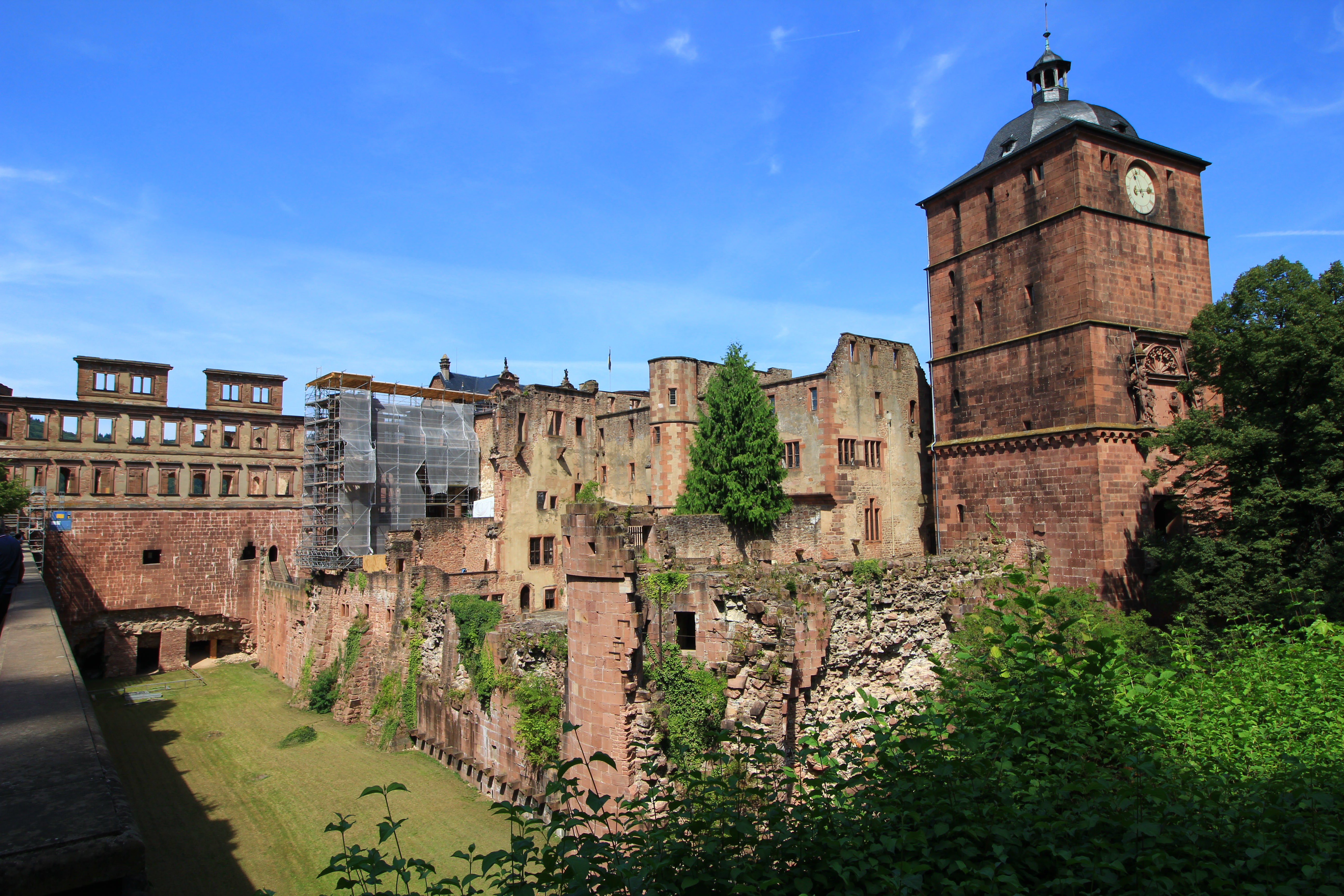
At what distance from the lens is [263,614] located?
124 feet

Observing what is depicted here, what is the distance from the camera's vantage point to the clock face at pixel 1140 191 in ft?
83.7

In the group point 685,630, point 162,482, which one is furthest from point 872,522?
point 162,482

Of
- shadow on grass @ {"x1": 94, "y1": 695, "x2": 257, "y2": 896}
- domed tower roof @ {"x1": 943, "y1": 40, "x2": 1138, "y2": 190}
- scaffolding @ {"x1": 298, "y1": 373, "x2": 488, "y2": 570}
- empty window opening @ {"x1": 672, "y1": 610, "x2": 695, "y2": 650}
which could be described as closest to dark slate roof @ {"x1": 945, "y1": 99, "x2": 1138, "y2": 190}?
domed tower roof @ {"x1": 943, "y1": 40, "x2": 1138, "y2": 190}

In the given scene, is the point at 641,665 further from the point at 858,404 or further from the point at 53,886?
the point at 858,404

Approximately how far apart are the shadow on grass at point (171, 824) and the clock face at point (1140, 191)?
3142 centimetres

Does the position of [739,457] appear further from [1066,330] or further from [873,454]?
[1066,330]

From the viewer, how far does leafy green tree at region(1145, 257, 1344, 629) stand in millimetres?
17156

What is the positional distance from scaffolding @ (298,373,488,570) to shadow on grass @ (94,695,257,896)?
31.8ft

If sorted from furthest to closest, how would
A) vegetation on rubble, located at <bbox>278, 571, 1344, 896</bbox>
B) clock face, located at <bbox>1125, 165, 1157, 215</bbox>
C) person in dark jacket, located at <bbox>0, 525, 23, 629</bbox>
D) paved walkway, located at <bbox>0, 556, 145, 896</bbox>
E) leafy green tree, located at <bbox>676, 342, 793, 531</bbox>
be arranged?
1. leafy green tree, located at <bbox>676, 342, 793, 531</bbox>
2. clock face, located at <bbox>1125, 165, 1157, 215</bbox>
3. person in dark jacket, located at <bbox>0, 525, 23, 629</bbox>
4. vegetation on rubble, located at <bbox>278, 571, 1344, 896</bbox>
5. paved walkway, located at <bbox>0, 556, 145, 896</bbox>

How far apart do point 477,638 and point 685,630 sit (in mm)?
8484

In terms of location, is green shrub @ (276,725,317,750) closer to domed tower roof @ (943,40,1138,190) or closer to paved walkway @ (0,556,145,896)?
paved walkway @ (0,556,145,896)

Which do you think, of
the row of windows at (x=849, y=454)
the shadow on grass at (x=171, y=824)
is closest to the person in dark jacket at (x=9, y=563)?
the shadow on grass at (x=171, y=824)

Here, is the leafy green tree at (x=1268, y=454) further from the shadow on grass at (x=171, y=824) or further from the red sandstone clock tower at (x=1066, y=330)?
the shadow on grass at (x=171, y=824)

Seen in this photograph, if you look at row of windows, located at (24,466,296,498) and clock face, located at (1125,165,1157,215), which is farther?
row of windows, located at (24,466,296,498)
